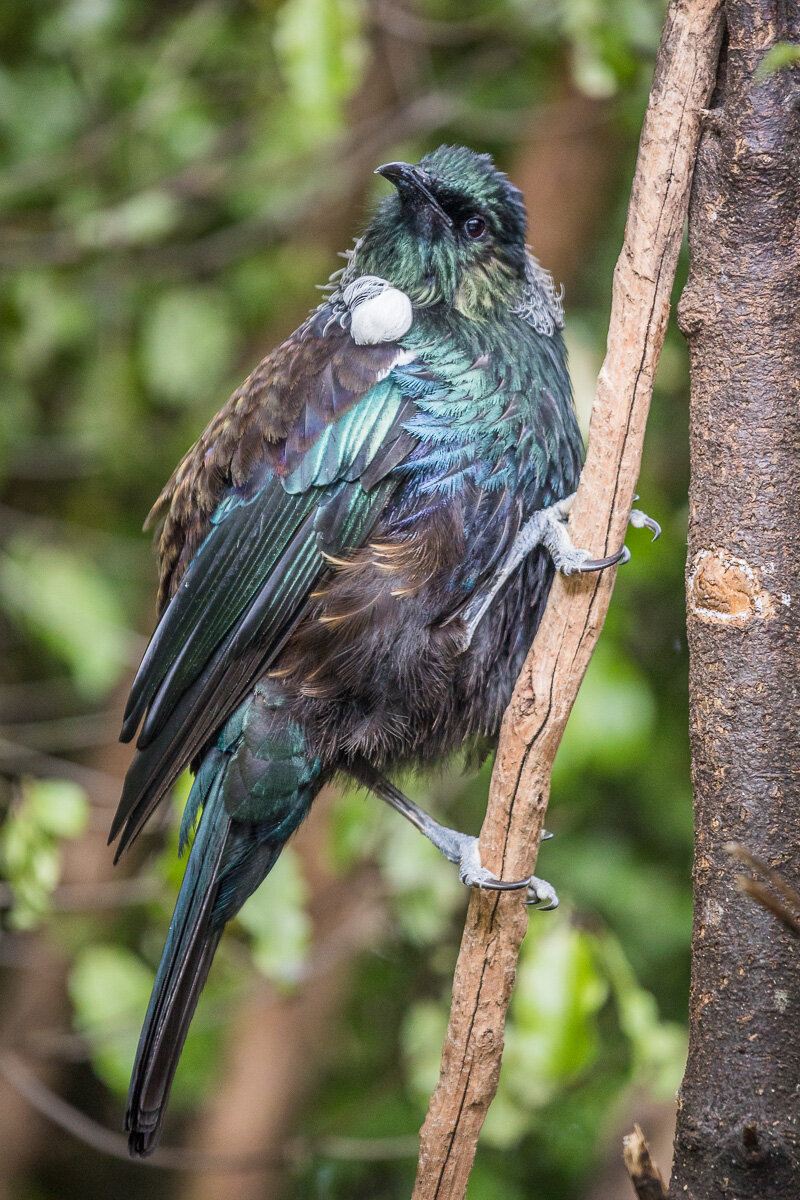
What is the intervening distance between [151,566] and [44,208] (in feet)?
3.93

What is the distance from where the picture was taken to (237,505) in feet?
6.48

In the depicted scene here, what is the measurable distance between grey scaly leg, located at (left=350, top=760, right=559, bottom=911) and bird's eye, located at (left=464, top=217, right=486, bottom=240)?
970 mm

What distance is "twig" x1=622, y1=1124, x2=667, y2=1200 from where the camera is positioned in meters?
1.47

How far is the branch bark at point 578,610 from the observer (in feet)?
4.80

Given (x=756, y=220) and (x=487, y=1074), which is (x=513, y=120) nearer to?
(x=756, y=220)

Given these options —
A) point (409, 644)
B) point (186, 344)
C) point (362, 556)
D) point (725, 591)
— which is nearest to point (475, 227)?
point (362, 556)

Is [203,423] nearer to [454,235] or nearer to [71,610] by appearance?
[71,610]

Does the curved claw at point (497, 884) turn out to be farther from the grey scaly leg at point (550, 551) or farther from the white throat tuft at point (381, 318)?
the white throat tuft at point (381, 318)

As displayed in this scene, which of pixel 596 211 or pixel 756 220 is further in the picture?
pixel 596 211

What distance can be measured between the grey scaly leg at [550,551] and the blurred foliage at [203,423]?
0.59 metres

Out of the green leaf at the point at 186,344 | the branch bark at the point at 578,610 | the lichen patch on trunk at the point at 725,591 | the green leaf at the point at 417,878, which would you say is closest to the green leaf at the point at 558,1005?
the branch bark at the point at 578,610

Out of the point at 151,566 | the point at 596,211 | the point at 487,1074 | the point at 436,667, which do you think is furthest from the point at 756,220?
the point at 151,566

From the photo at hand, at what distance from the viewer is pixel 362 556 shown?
1.88 metres

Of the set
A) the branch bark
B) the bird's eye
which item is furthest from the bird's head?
the branch bark
